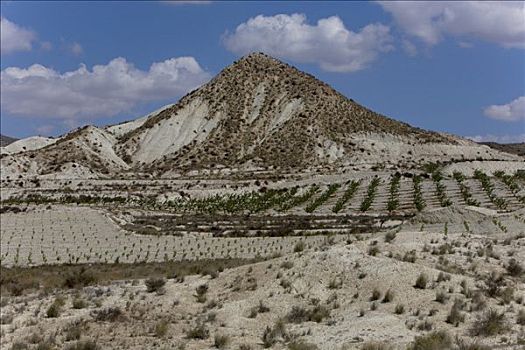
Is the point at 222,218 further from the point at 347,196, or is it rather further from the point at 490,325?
the point at 490,325

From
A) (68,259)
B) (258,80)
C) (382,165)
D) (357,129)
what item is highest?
(258,80)

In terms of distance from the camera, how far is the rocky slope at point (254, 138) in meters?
91.8

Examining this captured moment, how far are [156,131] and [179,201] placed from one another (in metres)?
45.2

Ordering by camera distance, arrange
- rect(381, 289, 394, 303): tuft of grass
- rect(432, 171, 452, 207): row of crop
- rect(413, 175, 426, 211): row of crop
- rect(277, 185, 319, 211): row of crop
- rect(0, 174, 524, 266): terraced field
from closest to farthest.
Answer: rect(381, 289, 394, 303): tuft of grass
rect(0, 174, 524, 266): terraced field
rect(413, 175, 426, 211): row of crop
rect(432, 171, 452, 207): row of crop
rect(277, 185, 319, 211): row of crop

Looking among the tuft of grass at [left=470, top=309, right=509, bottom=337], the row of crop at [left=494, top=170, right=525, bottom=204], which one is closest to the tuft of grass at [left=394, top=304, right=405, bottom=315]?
the tuft of grass at [left=470, top=309, right=509, bottom=337]

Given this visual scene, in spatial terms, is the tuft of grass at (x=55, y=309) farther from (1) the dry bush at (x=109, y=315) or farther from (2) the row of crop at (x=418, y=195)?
(2) the row of crop at (x=418, y=195)

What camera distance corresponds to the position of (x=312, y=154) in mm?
94500

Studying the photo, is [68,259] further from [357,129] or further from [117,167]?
[357,129]

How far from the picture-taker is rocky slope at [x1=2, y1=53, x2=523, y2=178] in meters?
91.8

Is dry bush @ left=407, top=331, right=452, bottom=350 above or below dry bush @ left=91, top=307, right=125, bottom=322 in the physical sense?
above

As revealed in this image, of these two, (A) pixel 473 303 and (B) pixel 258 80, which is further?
(B) pixel 258 80

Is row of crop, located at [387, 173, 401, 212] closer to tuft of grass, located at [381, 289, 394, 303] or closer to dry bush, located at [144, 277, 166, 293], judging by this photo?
dry bush, located at [144, 277, 166, 293]

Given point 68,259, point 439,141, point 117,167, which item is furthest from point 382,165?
point 68,259

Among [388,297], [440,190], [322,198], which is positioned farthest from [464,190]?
[388,297]
